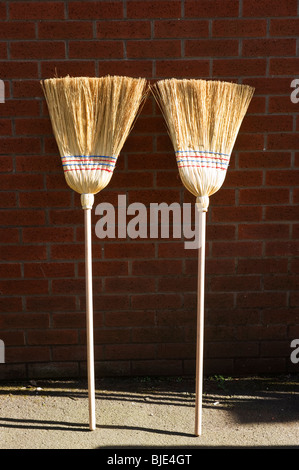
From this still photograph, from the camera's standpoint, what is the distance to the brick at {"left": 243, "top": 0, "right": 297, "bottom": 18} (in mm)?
2594

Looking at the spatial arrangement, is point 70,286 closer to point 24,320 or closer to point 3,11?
point 24,320

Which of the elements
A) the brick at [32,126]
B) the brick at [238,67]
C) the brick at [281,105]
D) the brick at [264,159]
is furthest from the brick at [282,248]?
the brick at [32,126]

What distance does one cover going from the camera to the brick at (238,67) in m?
2.63

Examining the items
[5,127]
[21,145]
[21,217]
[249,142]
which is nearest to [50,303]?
[21,217]

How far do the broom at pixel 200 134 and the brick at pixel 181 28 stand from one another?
39 cm

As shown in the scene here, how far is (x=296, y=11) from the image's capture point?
8.54 ft

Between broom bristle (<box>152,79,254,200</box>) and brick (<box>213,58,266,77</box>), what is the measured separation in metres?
0.27

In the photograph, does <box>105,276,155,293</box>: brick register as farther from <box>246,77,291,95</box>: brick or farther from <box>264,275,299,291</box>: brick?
<box>246,77,291,95</box>: brick

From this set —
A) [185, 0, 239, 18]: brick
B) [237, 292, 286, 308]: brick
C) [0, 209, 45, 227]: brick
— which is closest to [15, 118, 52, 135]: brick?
[0, 209, 45, 227]: brick

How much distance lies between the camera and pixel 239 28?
2607 mm

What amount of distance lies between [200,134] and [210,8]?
77 centimetres

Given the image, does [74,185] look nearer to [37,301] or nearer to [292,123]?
[37,301]

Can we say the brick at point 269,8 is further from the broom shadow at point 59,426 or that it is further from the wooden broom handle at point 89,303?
the broom shadow at point 59,426

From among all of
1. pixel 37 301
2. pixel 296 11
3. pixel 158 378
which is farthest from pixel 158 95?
pixel 158 378
